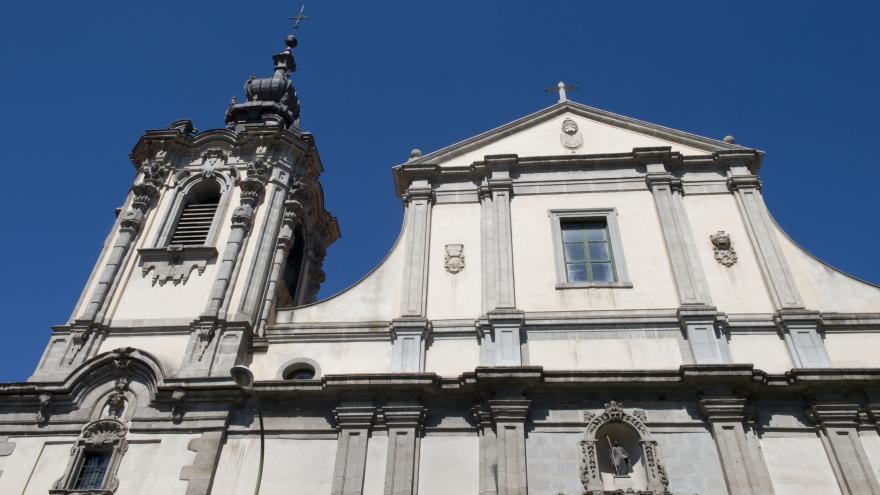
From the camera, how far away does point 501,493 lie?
11141 millimetres

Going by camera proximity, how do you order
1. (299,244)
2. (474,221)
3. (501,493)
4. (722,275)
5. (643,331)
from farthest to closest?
1. (299,244)
2. (474,221)
3. (722,275)
4. (643,331)
5. (501,493)

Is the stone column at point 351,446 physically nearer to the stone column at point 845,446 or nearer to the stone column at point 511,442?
the stone column at point 511,442

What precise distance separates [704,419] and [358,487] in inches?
220

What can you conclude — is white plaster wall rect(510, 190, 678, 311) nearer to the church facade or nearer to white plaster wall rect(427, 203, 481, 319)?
the church facade

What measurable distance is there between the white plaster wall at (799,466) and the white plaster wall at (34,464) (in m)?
11.3

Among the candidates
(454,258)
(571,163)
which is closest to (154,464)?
(454,258)

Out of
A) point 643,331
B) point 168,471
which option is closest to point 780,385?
point 643,331

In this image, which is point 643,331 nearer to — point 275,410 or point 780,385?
point 780,385

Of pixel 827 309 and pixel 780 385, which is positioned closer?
pixel 780 385

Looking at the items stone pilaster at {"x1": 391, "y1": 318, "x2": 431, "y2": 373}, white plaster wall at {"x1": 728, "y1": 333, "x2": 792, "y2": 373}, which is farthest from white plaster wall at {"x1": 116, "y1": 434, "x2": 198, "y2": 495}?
white plaster wall at {"x1": 728, "y1": 333, "x2": 792, "y2": 373}

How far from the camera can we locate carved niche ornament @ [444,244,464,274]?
14.9 metres

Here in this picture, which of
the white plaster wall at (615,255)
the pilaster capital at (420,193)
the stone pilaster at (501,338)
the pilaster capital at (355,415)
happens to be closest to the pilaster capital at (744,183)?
the white plaster wall at (615,255)

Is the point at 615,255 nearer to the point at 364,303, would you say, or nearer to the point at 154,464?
the point at 364,303

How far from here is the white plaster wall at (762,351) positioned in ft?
42.1
